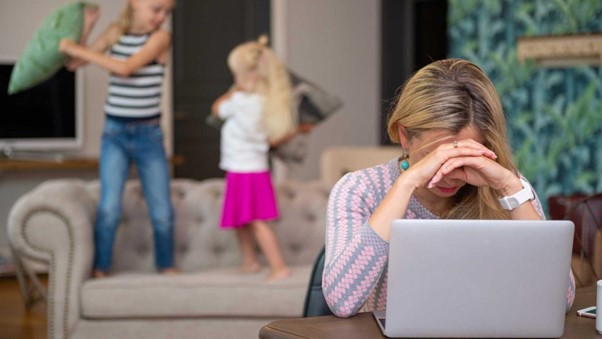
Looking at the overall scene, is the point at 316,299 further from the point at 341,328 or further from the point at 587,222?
the point at 587,222

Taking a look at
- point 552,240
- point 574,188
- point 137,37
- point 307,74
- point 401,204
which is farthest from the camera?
point 307,74

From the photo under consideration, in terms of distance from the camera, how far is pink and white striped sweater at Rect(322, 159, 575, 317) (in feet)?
5.57

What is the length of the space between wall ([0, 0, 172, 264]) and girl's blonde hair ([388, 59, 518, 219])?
460 cm

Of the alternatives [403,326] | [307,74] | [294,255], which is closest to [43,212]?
[294,255]

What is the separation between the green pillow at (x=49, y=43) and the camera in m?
3.78

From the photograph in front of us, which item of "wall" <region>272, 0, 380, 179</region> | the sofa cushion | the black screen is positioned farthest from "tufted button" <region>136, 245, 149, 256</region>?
"wall" <region>272, 0, 380, 179</region>

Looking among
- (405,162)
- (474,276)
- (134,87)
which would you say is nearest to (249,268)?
(134,87)

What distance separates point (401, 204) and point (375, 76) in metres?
5.80

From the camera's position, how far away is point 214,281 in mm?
3551

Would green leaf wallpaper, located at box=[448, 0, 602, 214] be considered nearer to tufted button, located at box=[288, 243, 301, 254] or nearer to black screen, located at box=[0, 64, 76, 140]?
tufted button, located at box=[288, 243, 301, 254]

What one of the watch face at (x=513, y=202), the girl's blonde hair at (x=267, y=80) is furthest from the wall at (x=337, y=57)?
the watch face at (x=513, y=202)

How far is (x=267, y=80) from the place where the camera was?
390cm

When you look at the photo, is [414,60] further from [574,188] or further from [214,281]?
[214,281]

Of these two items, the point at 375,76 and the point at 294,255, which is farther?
the point at 375,76
